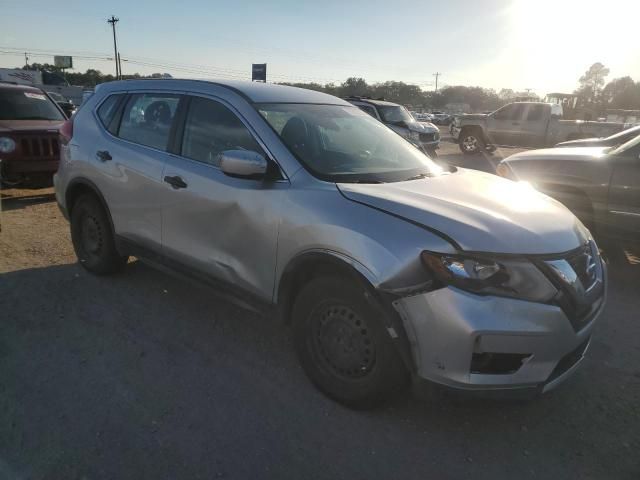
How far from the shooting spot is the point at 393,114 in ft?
46.7

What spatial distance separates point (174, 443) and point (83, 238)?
296cm

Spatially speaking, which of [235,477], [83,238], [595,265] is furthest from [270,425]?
[83,238]

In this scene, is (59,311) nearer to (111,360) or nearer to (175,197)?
(111,360)

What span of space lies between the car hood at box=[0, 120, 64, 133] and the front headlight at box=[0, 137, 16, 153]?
0.15 m

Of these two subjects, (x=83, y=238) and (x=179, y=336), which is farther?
(x=83, y=238)

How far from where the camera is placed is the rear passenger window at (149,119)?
3.75 m

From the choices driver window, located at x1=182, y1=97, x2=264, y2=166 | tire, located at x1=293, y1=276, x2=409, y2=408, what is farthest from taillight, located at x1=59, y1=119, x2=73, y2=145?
Result: tire, located at x1=293, y1=276, x2=409, y2=408

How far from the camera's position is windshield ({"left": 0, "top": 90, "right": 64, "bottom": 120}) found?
8430 mm

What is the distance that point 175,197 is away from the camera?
3.52 meters

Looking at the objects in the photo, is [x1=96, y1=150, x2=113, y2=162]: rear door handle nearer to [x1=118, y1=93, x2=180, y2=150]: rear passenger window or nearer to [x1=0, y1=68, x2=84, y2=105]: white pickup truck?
[x1=118, y1=93, x2=180, y2=150]: rear passenger window

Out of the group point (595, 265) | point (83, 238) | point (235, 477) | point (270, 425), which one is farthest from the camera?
point (83, 238)

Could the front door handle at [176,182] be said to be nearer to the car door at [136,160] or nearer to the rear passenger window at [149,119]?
the car door at [136,160]

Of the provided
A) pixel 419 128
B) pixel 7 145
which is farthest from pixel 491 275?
pixel 419 128

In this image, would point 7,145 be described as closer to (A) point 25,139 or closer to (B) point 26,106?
(A) point 25,139
